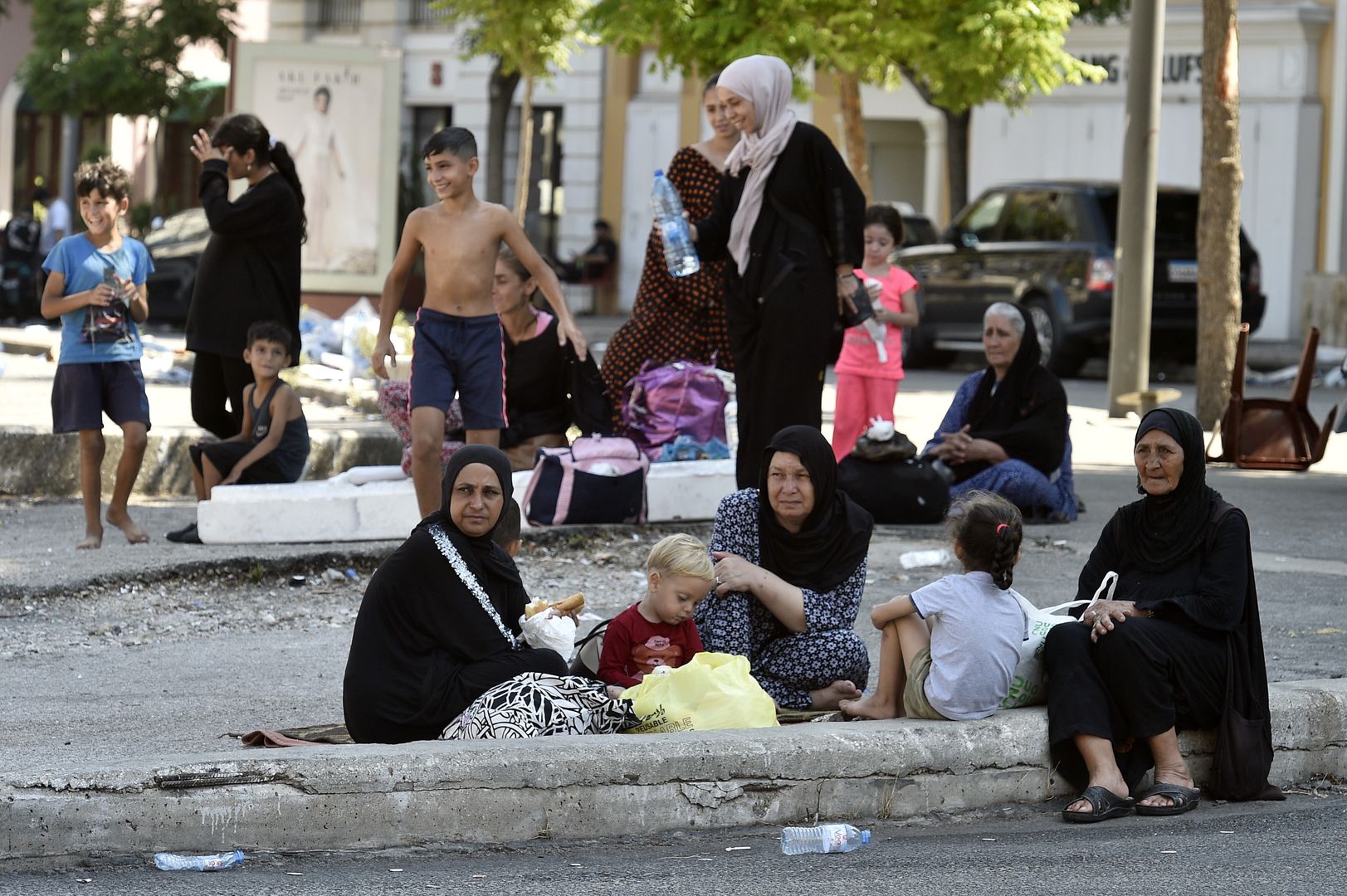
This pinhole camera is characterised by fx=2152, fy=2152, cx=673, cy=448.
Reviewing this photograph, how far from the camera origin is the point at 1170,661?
5.37 metres

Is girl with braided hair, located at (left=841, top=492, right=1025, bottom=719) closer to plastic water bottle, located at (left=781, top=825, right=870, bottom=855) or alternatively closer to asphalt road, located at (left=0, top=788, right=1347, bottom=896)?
asphalt road, located at (left=0, top=788, right=1347, bottom=896)

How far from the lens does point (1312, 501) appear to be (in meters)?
10.9

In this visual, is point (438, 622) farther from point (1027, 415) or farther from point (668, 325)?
point (1027, 415)

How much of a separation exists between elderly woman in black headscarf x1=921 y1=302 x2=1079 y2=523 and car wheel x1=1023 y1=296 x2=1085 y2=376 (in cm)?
940

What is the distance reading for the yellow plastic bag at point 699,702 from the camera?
530cm

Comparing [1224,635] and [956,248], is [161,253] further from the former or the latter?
[1224,635]

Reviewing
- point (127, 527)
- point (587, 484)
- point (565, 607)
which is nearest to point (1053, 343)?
point (587, 484)

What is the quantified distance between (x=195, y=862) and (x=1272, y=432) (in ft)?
27.4

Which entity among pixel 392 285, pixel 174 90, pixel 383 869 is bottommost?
pixel 383 869

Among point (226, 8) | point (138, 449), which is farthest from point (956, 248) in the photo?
point (226, 8)

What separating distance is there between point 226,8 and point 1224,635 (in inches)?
1240

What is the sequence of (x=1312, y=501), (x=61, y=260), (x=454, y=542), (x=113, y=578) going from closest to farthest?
(x=454, y=542), (x=113, y=578), (x=61, y=260), (x=1312, y=501)

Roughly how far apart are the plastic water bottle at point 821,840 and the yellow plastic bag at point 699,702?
41 centimetres

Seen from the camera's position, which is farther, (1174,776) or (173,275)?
(173,275)
